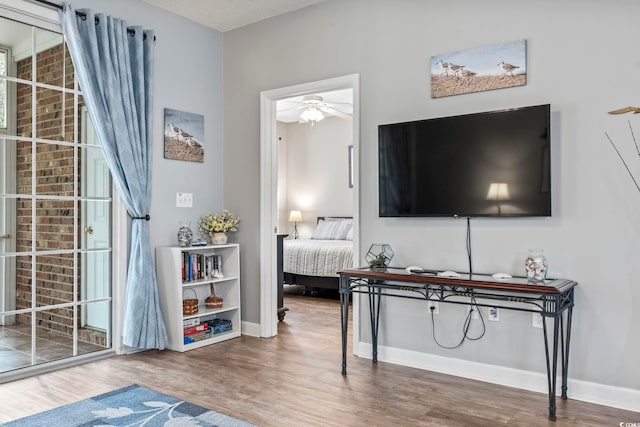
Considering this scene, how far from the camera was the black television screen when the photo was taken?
9.86 ft

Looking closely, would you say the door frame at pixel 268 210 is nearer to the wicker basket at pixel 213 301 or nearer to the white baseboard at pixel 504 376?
the wicker basket at pixel 213 301

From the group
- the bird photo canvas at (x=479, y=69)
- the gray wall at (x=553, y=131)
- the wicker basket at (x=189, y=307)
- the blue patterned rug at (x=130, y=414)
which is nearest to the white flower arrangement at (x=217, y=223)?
the wicker basket at (x=189, y=307)

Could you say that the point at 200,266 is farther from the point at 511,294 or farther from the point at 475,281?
the point at 511,294

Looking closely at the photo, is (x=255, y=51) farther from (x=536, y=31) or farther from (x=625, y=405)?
(x=625, y=405)

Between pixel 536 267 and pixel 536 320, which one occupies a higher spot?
pixel 536 267

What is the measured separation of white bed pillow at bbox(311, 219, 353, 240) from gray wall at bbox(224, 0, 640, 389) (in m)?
3.64

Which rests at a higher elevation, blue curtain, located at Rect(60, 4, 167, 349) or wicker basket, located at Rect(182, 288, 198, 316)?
blue curtain, located at Rect(60, 4, 167, 349)

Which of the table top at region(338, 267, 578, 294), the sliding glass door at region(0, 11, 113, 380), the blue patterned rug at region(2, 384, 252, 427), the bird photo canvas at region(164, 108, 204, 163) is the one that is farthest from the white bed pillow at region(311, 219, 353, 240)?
the blue patterned rug at region(2, 384, 252, 427)

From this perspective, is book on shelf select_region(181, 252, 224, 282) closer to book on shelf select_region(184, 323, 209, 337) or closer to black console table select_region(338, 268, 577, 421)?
book on shelf select_region(184, 323, 209, 337)

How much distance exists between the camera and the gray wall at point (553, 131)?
2855mm

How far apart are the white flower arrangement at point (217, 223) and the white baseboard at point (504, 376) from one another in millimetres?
1616

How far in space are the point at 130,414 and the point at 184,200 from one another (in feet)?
6.96

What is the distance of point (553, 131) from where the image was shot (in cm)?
306

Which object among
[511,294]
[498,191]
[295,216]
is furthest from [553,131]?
[295,216]
